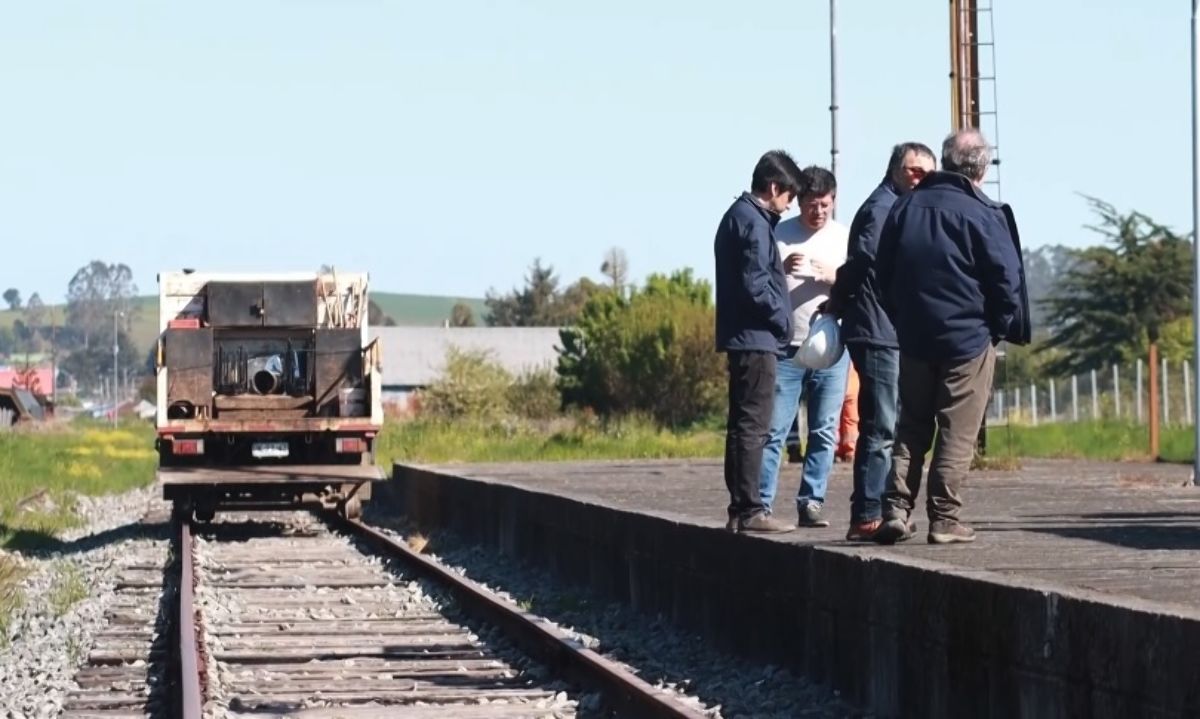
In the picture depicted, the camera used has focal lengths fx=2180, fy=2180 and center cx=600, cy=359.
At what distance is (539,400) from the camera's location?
7412cm

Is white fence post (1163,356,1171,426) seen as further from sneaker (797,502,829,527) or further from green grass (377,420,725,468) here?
sneaker (797,502,829,527)

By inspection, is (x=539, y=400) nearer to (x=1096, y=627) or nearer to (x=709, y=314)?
(x=709, y=314)

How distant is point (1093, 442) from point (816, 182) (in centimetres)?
2226

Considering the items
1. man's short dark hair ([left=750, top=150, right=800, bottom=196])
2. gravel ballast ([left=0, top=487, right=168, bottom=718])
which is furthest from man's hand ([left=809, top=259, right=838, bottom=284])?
gravel ballast ([left=0, top=487, right=168, bottom=718])

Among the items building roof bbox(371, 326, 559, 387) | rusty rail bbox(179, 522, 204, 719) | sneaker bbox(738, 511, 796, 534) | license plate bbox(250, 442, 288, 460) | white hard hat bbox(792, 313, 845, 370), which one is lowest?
rusty rail bbox(179, 522, 204, 719)

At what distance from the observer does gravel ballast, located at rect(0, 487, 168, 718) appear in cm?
1088

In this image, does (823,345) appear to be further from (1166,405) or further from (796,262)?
(1166,405)

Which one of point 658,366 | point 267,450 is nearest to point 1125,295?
point 658,366

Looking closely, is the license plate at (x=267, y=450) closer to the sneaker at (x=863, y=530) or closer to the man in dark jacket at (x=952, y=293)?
the sneaker at (x=863, y=530)

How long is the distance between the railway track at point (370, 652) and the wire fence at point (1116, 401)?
10883 mm

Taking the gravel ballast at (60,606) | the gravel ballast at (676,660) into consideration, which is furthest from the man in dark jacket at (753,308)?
the gravel ballast at (60,606)

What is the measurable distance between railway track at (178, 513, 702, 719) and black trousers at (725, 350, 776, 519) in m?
1.18

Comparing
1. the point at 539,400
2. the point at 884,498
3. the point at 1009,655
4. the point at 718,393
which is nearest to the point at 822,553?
the point at 884,498

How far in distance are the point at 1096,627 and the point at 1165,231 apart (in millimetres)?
62695
